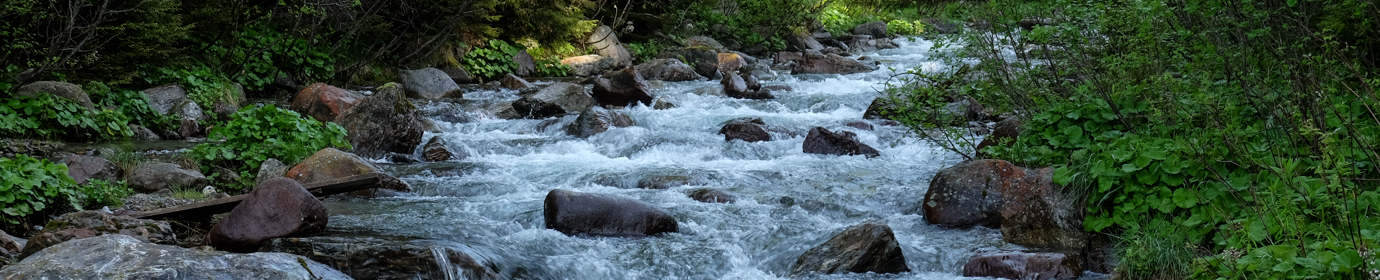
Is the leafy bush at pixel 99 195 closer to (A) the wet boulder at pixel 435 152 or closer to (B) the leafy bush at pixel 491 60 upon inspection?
(A) the wet boulder at pixel 435 152

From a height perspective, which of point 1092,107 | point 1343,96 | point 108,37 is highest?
point 1343,96

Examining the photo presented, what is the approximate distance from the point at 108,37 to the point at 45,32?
1.78 feet

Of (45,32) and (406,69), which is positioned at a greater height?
(45,32)

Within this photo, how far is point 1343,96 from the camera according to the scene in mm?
4328

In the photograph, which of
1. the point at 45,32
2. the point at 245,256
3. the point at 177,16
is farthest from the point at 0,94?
the point at 245,256

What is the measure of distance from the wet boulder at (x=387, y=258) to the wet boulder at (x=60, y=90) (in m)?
4.99

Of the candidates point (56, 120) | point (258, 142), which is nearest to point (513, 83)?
point (258, 142)

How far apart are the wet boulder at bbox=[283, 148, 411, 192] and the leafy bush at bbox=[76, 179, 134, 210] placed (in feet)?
4.13

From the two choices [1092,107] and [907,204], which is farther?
[907,204]

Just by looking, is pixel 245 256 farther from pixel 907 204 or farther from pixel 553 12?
pixel 553 12

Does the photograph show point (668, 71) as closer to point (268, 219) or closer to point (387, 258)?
point (268, 219)

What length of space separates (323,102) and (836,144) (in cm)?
589

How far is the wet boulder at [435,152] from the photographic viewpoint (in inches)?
343

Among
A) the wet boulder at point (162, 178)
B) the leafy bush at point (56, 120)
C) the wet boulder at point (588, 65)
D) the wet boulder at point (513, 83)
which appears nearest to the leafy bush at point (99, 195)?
the wet boulder at point (162, 178)
